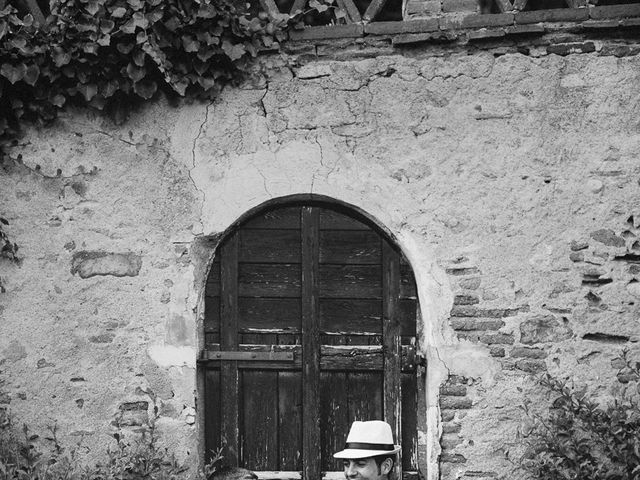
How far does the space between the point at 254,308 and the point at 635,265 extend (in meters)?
2.09

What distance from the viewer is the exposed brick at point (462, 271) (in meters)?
5.34

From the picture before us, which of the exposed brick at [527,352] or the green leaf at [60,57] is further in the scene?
the green leaf at [60,57]

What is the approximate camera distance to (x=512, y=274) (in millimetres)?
5328

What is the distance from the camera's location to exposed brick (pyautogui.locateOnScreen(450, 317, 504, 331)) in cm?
531

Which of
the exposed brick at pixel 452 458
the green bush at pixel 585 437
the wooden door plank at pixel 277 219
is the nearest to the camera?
the green bush at pixel 585 437

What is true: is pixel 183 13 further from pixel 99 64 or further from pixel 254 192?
pixel 254 192

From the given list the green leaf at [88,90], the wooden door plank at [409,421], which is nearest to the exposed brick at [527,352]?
the wooden door plank at [409,421]

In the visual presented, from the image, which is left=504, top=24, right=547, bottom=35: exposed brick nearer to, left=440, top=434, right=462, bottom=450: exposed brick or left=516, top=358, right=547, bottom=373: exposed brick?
left=516, top=358, right=547, bottom=373: exposed brick

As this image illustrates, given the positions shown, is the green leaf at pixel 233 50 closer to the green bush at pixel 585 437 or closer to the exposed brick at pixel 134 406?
the exposed brick at pixel 134 406

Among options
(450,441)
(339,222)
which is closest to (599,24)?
(339,222)

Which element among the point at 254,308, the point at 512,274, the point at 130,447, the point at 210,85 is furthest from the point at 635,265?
the point at 130,447

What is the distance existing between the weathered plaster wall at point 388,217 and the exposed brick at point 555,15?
8.9 inches

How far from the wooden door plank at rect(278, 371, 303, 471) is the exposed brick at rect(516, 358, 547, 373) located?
1.21m

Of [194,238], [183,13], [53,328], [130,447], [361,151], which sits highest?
[183,13]
